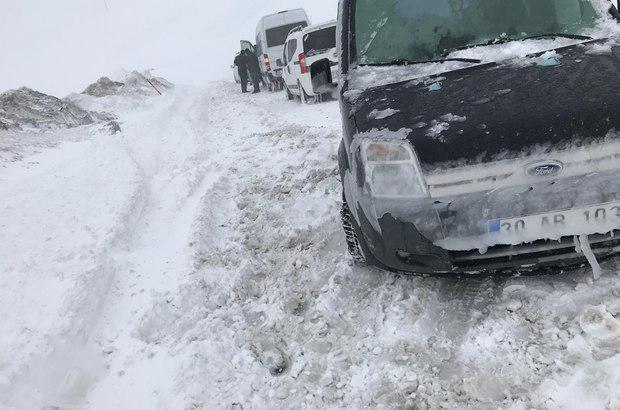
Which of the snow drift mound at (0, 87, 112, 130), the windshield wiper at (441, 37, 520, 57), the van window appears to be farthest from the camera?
the snow drift mound at (0, 87, 112, 130)

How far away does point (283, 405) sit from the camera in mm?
2305

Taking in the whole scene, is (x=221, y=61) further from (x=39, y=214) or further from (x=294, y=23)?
(x=39, y=214)

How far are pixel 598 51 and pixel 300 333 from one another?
236cm

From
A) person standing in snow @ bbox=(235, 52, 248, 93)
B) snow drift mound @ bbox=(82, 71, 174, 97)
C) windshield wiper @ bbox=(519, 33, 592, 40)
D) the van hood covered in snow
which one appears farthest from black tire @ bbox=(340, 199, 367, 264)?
snow drift mound @ bbox=(82, 71, 174, 97)

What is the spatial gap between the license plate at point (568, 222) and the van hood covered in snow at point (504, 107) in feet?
0.99

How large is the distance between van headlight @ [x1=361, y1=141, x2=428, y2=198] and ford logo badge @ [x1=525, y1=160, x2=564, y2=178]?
1.56 ft

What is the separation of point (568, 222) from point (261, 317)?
1.83 meters

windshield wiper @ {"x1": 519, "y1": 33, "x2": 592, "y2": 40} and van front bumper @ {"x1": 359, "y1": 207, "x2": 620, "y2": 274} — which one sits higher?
windshield wiper @ {"x1": 519, "y1": 33, "x2": 592, "y2": 40}

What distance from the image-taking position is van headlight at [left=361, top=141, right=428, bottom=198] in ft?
7.80

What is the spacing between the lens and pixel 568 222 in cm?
221

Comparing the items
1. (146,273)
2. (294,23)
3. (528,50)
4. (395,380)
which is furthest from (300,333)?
(294,23)

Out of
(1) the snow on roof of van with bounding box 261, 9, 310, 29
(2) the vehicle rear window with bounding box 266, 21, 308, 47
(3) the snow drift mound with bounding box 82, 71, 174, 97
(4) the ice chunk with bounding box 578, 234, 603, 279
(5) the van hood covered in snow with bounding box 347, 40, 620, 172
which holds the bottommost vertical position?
(3) the snow drift mound with bounding box 82, 71, 174, 97

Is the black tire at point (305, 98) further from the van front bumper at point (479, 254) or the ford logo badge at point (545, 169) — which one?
the ford logo badge at point (545, 169)

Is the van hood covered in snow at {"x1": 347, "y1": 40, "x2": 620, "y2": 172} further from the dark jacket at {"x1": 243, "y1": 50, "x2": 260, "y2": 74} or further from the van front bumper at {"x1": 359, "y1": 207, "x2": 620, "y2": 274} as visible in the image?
the dark jacket at {"x1": 243, "y1": 50, "x2": 260, "y2": 74}
